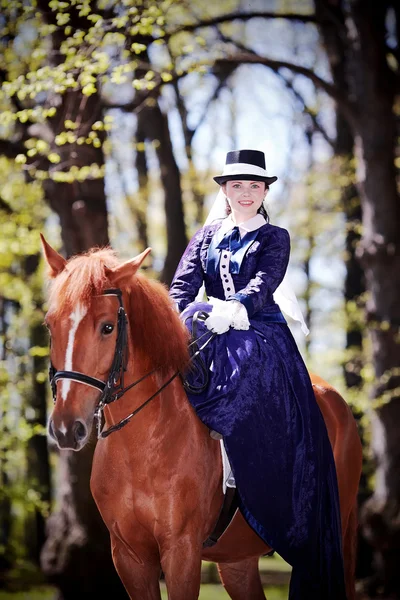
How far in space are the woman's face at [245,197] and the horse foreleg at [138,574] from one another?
209 centimetres

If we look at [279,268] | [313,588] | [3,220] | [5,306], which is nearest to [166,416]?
[279,268]

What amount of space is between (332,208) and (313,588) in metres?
12.1

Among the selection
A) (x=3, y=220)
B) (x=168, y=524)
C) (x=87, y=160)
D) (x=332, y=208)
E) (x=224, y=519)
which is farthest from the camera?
(x=332, y=208)

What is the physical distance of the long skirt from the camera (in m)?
4.05

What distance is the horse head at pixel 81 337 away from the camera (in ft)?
11.2

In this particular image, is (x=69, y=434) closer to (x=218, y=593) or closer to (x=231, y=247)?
(x=231, y=247)

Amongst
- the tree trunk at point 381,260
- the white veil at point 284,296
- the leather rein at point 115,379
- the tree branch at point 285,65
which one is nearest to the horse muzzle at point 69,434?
the leather rein at point 115,379

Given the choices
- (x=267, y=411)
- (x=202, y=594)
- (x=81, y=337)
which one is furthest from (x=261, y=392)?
(x=202, y=594)

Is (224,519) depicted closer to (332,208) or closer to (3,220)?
(3,220)

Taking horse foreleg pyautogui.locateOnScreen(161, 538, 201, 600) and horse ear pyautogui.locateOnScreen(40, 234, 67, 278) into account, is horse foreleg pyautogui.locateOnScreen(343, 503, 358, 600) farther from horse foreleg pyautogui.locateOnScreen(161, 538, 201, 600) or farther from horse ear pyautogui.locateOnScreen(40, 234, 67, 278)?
horse ear pyautogui.locateOnScreen(40, 234, 67, 278)

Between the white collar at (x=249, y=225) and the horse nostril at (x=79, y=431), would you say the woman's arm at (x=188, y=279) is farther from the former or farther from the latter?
the horse nostril at (x=79, y=431)

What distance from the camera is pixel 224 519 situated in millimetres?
4215

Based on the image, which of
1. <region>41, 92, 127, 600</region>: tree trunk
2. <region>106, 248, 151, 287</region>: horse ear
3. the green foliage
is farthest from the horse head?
the green foliage

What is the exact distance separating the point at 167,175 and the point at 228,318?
865cm
